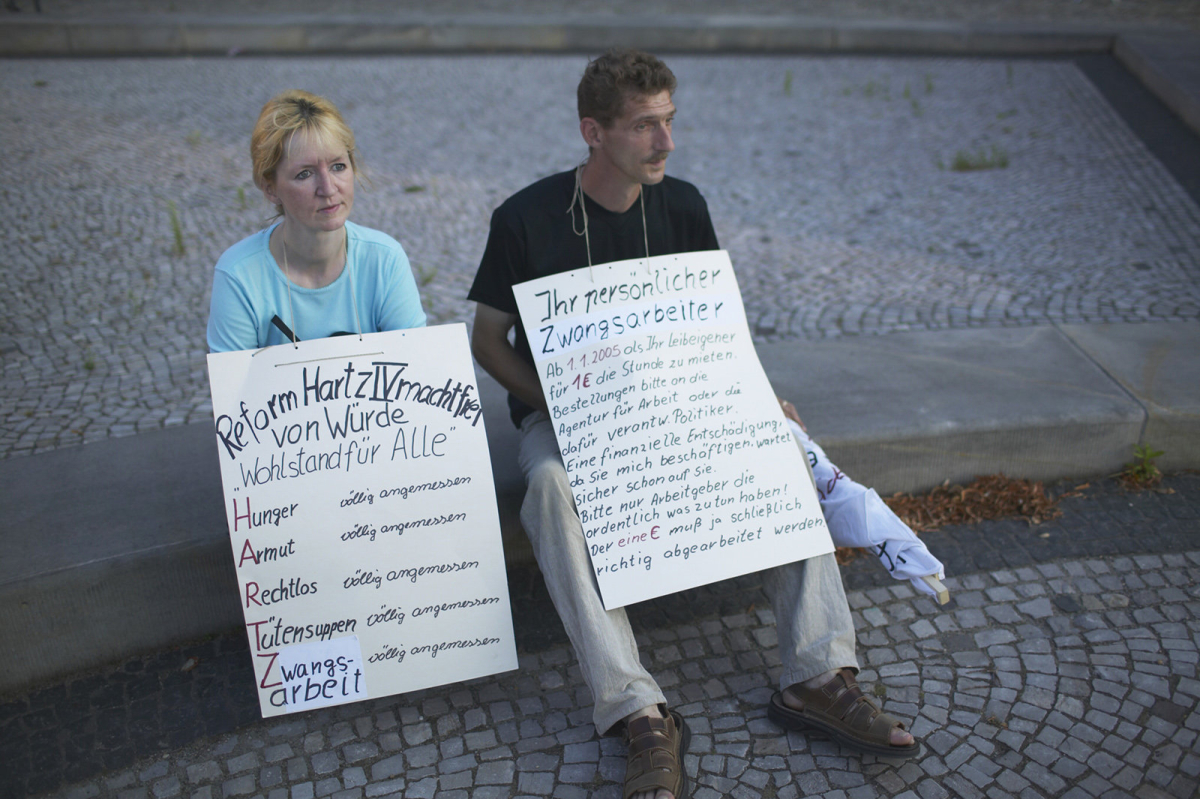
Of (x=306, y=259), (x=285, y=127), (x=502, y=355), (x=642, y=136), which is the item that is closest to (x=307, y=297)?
(x=306, y=259)

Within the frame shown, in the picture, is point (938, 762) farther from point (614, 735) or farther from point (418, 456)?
point (418, 456)

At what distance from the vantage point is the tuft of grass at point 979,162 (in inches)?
255

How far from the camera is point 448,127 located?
7328mm

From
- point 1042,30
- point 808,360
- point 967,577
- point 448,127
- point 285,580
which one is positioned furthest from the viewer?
point 1042,30

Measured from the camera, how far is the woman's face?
8.02ft

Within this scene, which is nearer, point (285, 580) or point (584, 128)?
point (285, 580)

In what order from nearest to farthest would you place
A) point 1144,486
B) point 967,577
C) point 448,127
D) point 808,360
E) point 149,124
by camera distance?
point 967,577 < point 1144,486 < point 808,360 < point 149,124 < point 448,127

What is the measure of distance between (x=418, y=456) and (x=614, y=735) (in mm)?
903

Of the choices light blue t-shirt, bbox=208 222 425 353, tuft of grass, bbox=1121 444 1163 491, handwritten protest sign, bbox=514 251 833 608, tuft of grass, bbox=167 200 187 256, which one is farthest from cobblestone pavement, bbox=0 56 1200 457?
handwritten protest sign, bbox=514 251 833 608

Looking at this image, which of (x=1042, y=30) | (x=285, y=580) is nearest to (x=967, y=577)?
(x=285, y=580)

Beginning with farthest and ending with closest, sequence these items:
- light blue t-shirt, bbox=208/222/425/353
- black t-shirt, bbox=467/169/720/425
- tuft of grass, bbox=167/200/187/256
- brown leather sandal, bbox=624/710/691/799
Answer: tuft of grass, bbox=167/200/187/256
black t-shirt, bbox=467/169/720/425
light blue t-shirt, bbox=208/222/425/353
brown leather sandal, bbox=624/710/691/799

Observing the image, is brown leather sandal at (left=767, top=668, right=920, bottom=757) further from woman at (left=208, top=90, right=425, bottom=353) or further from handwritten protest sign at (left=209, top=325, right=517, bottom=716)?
woman at (left=208, top=90, right=425, bottom=353)

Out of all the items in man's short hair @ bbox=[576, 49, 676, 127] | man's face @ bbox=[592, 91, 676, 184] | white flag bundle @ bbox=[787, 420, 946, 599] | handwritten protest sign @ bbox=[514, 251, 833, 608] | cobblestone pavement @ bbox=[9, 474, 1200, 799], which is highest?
man's short hair @ bbox=[576, 49, 676, 127]

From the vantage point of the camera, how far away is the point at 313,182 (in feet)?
8.11
